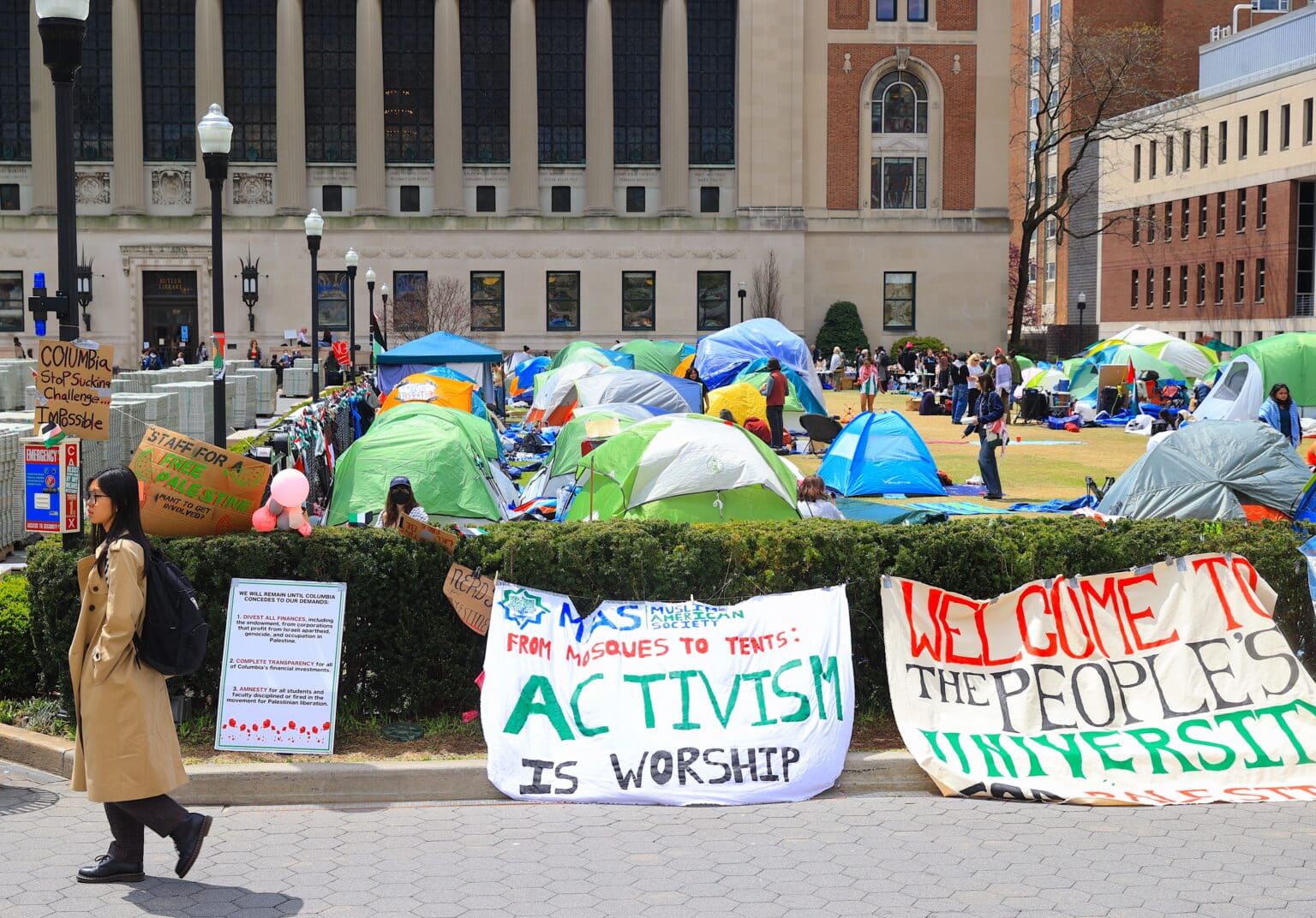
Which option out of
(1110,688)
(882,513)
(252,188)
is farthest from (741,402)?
(252,188)

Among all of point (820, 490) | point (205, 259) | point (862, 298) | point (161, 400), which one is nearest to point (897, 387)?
point (862, 298)

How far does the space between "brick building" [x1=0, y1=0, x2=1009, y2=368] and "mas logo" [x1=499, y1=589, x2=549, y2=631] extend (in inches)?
2299

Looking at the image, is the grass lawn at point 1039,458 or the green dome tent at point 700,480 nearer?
the green dome tent at point 700,480

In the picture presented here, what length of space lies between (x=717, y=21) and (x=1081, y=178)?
2734cm

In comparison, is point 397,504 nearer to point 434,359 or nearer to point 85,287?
point 434,359

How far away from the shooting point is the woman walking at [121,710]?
6652mm

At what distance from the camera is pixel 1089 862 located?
23.5ft

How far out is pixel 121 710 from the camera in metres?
6.71

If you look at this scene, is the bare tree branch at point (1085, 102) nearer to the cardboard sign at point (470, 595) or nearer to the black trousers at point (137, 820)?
the cardboard sign at point (470, 595)

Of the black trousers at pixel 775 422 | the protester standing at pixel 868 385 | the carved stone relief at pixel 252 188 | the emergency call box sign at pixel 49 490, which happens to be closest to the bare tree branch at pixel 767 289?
the carved stone relief at pixel 252 188

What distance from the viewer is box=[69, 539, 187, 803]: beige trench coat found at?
664 centimetres

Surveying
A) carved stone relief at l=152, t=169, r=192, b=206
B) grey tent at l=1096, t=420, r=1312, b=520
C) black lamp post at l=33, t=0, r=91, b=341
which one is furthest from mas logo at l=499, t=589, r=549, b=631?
carved stone relief at l=152, t=169, r=192, b=206

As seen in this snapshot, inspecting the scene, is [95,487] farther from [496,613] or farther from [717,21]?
[717,21]

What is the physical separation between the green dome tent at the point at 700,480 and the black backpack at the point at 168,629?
895 centimetres
